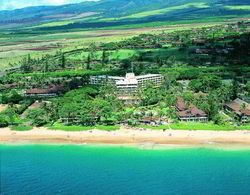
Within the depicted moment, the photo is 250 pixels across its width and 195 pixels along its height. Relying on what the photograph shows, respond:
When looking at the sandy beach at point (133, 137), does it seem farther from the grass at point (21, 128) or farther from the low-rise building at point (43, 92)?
the low-rise building at point (43, 92)

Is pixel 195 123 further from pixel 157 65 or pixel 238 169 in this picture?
pixel 157 65

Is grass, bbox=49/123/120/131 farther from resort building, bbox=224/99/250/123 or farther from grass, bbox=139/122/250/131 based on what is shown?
resort building, bbox=224/99/250/123

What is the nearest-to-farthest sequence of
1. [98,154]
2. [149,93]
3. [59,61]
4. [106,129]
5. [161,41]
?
[98,154] < [106,129] < [149,93] < [59,61] < [161,41]

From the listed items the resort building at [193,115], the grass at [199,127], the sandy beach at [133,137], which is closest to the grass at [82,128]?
the sandy beach at [133,137]

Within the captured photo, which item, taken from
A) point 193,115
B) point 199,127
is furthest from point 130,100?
point 199,127

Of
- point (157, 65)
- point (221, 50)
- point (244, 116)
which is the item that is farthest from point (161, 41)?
point (244, 116)

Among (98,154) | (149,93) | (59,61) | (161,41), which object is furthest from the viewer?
(161,41)
